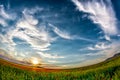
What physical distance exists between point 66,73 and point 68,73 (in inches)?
1.6

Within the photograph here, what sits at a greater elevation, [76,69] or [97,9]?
[97,9]

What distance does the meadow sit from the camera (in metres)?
3.95

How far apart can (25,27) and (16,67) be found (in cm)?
74

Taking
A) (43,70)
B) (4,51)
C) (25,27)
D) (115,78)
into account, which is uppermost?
(25,27)

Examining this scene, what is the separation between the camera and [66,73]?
160 inches

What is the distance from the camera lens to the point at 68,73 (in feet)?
13.4

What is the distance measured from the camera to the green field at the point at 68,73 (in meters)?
3.95

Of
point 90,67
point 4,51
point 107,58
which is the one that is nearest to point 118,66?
point 107,58

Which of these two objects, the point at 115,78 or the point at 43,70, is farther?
the point at 43,70

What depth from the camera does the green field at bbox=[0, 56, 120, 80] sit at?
155 inches

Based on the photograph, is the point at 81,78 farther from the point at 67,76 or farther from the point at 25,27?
the point at 25,27

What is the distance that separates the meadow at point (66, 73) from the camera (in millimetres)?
3947

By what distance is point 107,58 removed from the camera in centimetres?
422

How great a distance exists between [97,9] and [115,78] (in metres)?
1.23
